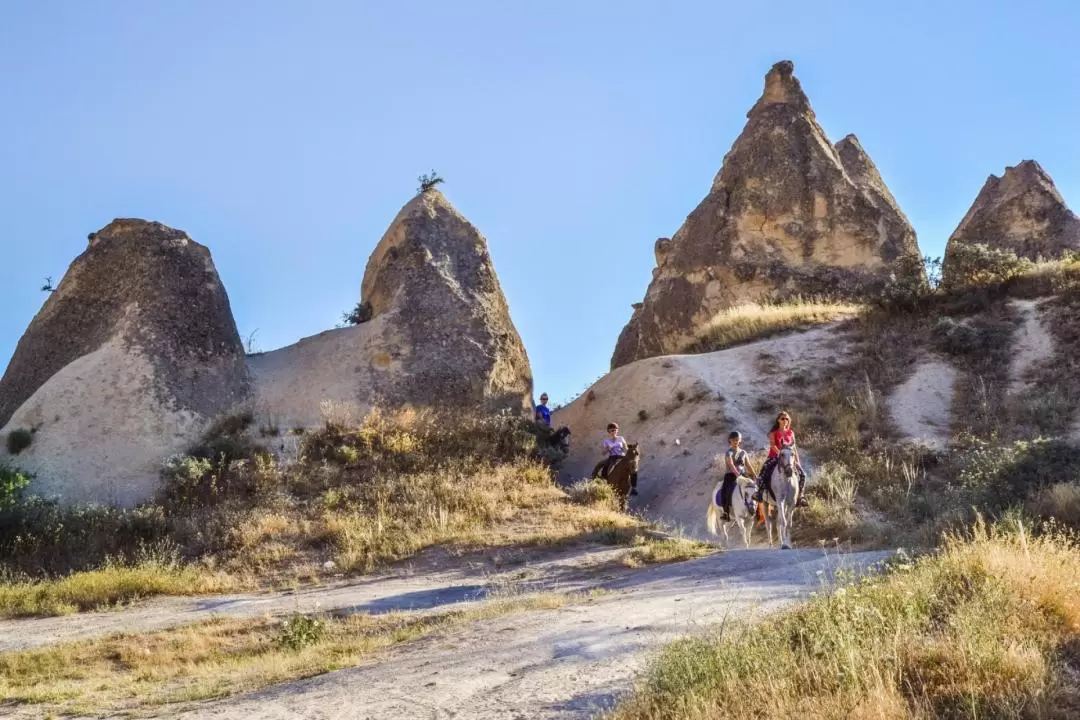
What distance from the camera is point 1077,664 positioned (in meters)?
6.01

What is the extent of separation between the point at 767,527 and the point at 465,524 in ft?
15.6

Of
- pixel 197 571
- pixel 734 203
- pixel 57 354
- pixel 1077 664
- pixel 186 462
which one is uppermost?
pixel 734 203

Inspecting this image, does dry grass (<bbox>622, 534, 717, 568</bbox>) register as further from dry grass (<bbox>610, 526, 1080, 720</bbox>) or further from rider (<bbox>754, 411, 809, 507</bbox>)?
dry grass (<bbox>610, 526, 1080, 720</bbox>)

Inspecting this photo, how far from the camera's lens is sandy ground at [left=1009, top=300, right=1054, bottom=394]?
21.8 meters

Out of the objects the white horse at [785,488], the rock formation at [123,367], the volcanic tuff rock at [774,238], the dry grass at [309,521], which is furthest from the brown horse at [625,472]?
the volcanic tuff rock at [774,238]

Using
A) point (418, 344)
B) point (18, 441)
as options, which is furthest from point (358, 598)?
point (418, 344)

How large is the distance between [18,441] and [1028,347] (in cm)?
2078

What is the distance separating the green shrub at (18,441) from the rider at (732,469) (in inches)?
478

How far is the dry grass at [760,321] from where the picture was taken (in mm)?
26438

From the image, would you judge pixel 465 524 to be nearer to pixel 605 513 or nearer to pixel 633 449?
pixel 605 513

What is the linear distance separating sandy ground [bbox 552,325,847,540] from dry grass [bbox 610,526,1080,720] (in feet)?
36.0

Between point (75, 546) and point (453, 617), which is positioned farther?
point (75, 546)

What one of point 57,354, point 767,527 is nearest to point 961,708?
point 767,527

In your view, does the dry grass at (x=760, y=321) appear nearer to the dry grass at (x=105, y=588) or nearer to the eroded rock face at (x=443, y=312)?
the eroded rock face at (x=443, y=312)
